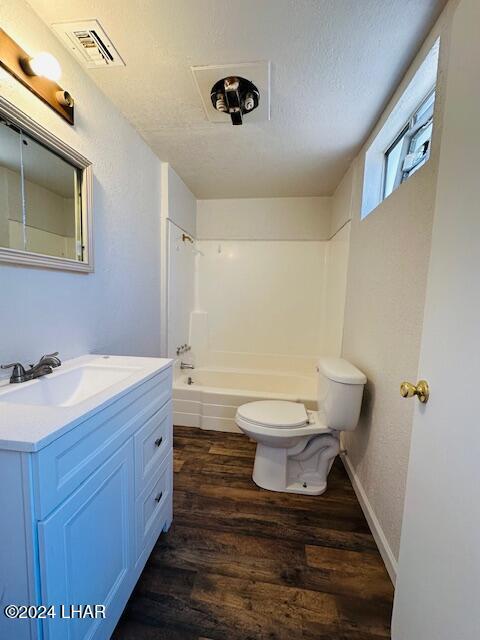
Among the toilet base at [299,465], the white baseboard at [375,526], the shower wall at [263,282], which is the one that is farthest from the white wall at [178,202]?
the white baseboard at [375,526]

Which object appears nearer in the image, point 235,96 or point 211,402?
point 235,96

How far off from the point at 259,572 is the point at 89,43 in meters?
2.39

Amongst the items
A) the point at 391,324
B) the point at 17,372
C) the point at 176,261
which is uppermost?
the point at 176,261

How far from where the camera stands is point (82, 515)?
696 millimetres

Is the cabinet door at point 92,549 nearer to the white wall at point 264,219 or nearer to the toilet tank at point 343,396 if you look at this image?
the toilet tank at point 343,396

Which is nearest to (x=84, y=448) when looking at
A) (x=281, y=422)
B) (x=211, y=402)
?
(x=281, y=422)

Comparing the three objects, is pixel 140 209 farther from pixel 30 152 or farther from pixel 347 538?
pixel 347 538

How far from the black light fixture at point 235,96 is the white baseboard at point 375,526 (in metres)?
2.24

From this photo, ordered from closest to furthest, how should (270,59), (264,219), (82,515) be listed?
(82,515) < (270,59) < (264,219)

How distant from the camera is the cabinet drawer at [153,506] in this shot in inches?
39.9

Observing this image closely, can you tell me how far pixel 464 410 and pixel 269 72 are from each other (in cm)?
155

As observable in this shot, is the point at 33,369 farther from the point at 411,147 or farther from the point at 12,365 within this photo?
the point at 411,147

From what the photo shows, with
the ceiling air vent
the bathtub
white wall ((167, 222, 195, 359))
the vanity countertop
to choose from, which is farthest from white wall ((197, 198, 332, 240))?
the vanity countertop

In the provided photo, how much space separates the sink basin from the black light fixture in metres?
1.41
